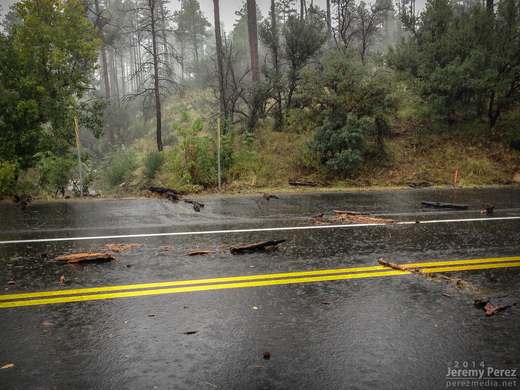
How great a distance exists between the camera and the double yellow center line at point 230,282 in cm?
411

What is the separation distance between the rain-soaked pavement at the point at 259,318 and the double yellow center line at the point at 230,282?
7 cm

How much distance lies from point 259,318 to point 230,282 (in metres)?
1.02

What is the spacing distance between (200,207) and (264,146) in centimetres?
798

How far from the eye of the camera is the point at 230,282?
4578 millimetres

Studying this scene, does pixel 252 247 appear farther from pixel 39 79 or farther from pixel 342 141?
pixel 39 79

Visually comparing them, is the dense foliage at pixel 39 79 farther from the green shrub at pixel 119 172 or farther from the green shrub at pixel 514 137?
the green shrub at pixel 514 137

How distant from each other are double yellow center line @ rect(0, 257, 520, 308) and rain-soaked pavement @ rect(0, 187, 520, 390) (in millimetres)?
70

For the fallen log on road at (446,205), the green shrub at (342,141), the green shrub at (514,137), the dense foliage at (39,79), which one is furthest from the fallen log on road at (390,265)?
the green shrub at (514,137)

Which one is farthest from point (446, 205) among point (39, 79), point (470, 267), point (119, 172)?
point (119, 172)

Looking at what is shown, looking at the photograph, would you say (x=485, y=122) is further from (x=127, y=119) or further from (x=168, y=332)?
(x=127, y=119)

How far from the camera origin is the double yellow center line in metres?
4.11

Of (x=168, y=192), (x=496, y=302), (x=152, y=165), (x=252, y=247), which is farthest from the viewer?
(x=152, y=165)

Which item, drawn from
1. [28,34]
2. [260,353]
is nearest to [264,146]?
[28,34]

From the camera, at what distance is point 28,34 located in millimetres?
12562
